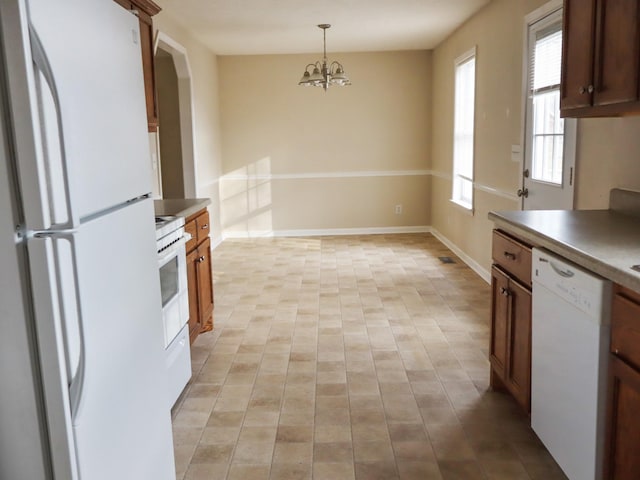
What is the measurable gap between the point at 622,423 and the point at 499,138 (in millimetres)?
3491

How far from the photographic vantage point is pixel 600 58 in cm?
233

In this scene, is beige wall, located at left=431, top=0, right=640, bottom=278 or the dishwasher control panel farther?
beige wall, located at left=431, top=0, right=640, bottom=278

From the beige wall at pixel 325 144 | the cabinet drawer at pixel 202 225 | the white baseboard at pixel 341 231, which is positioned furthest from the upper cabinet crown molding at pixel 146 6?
the white baseboard at pixel 341 231

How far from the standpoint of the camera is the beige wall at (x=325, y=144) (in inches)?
303

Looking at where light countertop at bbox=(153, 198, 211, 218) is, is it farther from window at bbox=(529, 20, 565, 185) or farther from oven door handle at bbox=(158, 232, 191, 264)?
window at bbox=(529, 20, 565, 185)

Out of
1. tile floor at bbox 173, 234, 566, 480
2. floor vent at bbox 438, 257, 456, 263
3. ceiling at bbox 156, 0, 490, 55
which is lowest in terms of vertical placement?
tile floor at bbox 173, 234, 566, 480

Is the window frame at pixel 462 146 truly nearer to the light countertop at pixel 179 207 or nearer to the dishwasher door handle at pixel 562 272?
the light countertop at pixel 179 207

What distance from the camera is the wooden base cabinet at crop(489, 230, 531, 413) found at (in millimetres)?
2365

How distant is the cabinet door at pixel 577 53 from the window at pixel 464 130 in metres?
3.03

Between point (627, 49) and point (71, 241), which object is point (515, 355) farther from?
point (71, 241)

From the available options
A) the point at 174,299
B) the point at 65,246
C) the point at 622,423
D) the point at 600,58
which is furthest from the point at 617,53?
the point at 174,299

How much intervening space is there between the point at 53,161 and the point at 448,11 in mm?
4903

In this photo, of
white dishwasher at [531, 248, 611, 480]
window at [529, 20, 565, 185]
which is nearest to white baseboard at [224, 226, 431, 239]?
window at [529, 20, 565, 185]

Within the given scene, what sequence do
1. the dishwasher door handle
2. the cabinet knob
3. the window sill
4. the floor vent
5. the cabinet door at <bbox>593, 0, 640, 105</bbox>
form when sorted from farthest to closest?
the floor vent < the window sill < the cabinet knob < the cabinet door at <bbox>593, 0, 640, 105</bbox> < the dishwasher door handle
